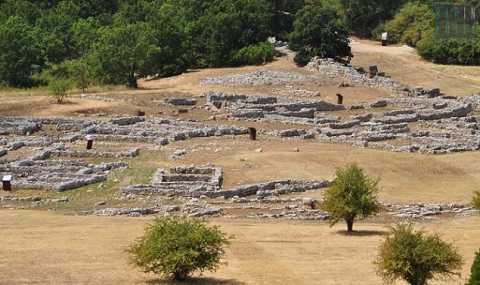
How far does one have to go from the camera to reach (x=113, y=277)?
1082 inches

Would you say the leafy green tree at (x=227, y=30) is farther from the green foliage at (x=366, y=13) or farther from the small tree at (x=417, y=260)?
the small tree at (x=417, y=260)

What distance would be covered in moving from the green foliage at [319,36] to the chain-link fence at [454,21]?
9.51m

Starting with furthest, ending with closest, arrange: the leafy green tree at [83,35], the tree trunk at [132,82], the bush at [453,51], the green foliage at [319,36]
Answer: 1. the bush at [453,51]
2. the leafy green tree at [83,35]
3. the green foliage at [319,36]
4. the tree trunk at [132,82]

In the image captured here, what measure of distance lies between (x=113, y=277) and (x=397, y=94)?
52.7 m

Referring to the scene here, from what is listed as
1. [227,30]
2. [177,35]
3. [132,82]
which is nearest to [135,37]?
[132,82]

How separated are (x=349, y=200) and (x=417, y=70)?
178 feet

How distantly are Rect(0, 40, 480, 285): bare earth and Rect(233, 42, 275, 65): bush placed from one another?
37.7 ft

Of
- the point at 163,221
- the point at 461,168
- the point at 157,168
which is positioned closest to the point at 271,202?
the point at 157,168

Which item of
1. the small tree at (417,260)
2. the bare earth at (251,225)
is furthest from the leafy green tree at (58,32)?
the small tree at (417,260)

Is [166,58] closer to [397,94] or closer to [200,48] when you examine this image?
[200,48]

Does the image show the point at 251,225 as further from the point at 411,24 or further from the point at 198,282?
the point at 411,24

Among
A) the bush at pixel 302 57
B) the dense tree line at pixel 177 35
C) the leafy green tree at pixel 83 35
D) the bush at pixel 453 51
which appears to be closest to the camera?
the dense tree line at pixel 177 35

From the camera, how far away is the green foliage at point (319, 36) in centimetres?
8669

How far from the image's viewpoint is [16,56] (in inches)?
3204
